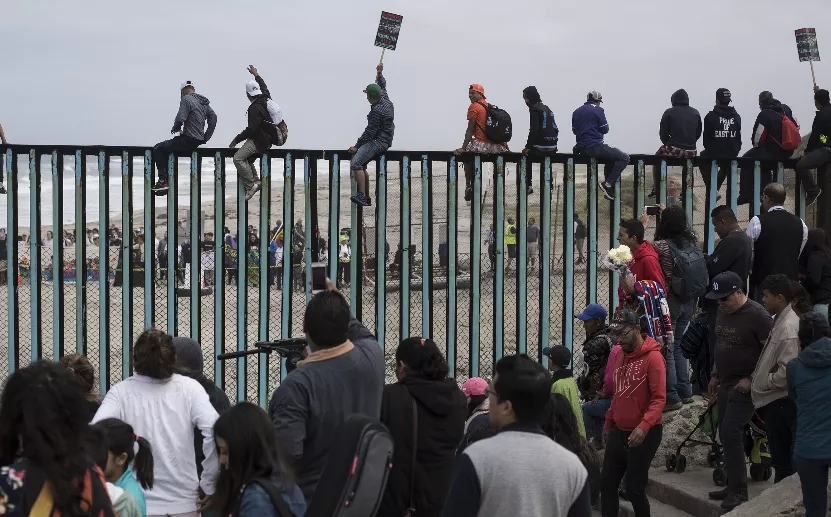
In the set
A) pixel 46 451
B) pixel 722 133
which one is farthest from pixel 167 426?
pixel 722 133

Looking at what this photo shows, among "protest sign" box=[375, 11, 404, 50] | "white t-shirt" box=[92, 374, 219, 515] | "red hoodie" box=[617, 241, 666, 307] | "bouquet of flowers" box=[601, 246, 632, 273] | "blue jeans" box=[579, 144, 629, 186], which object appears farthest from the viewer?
"protest sign" box=[375, 11, 404, 50]

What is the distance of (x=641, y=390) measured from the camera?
309 inches

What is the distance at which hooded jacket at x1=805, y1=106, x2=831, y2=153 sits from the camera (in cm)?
1214

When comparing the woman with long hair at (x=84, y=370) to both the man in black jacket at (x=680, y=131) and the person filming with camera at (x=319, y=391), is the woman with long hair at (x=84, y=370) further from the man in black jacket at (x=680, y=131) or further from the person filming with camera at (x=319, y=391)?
the man in black jacket at (x=680, y=131)

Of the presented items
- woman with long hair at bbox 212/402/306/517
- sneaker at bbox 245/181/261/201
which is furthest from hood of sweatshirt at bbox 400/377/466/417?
sneaker at bbox 245/181/261/201

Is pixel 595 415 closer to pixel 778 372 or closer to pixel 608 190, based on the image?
pixel 778 372

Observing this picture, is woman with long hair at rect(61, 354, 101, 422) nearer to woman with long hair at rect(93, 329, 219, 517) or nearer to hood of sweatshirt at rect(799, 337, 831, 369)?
woman with long hair at rect(93, 329, 219, 517)

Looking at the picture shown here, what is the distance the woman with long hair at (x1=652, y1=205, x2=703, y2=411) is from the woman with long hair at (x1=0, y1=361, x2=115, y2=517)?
24.1 ft

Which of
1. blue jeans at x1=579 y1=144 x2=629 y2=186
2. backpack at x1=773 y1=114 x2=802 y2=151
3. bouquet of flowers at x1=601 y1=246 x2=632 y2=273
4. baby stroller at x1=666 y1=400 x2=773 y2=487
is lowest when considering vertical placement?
baby stroller at x1=666 y1=400 x2=773 y2=487

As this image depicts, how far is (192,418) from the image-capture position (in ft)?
18.8

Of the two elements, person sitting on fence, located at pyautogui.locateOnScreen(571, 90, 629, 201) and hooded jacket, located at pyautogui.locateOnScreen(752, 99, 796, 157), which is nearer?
person sitting on fence, located at pyautogui.locateOnScreen(571, 90, 629, 201)

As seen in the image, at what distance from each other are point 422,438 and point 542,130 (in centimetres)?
674

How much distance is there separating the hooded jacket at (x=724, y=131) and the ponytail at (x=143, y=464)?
27.8ft

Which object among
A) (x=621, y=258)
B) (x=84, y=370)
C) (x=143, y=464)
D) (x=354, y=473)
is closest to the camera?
(x=354, y=473)
